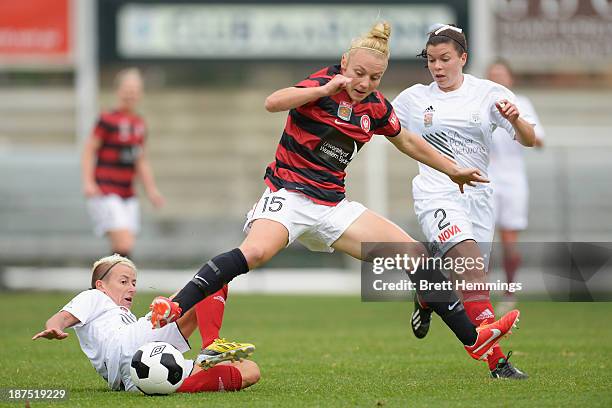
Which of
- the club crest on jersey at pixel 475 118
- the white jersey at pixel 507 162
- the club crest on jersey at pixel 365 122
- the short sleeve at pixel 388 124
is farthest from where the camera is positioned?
the white jersey at pixel 507 162

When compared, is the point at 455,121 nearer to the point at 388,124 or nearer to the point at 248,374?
the point at 388,124

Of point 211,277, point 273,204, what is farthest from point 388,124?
Result: point 211,277

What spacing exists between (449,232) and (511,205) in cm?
506

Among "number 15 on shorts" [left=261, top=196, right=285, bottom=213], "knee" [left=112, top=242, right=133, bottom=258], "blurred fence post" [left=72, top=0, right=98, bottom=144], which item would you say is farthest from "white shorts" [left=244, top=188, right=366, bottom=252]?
"blurred fence post" [left=72, top=0, right=98, bottom=144]

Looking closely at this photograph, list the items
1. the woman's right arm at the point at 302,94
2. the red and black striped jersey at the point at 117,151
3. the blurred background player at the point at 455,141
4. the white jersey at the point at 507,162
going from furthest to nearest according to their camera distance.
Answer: the red and black striped jersey at the point at 117,151 → the white jersey at the point at 507,162 → the blurred background player at the point at 455,141 → the woman's right arm at the point at 302,94

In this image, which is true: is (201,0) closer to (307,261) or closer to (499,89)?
(307,261)

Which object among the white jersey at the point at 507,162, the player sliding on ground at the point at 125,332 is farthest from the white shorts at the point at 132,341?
the white jersey at the point at 507,162

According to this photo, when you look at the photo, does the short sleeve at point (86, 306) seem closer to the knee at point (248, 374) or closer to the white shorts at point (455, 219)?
the knee at point (248, 374)

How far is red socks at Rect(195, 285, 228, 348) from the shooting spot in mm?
6105

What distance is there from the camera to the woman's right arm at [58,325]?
571 centimetres

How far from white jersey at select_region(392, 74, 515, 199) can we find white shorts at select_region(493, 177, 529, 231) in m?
4.61

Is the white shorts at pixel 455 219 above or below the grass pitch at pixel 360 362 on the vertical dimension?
above

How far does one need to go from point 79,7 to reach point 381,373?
1109 cm

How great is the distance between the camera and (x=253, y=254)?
6203 millimetres
